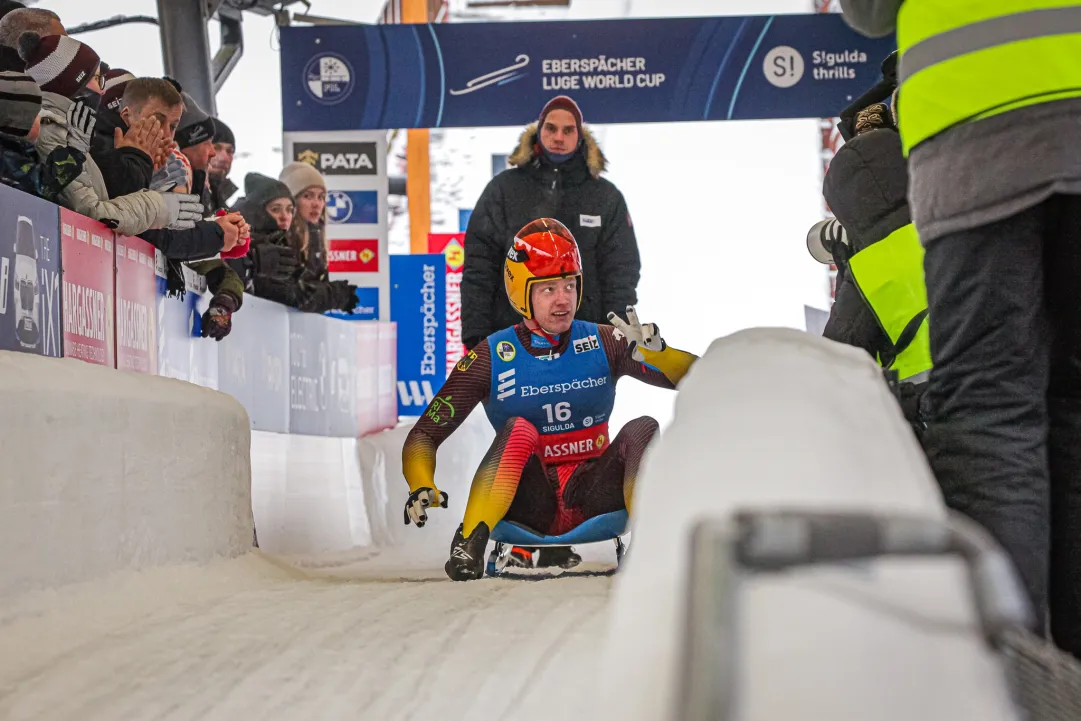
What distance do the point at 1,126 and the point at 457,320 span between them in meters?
6.63

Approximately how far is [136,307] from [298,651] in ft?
7.44

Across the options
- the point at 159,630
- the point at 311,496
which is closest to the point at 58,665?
the point at 159,630

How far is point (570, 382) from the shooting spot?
4.21m

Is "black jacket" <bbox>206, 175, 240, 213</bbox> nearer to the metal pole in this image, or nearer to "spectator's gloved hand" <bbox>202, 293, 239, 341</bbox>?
"spectator's gloved hand" <bbox>202, 293, 239, 341</bbox>

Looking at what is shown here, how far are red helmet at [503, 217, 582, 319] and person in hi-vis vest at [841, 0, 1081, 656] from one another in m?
2.54

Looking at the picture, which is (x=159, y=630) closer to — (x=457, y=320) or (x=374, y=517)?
(x=374, y=517)

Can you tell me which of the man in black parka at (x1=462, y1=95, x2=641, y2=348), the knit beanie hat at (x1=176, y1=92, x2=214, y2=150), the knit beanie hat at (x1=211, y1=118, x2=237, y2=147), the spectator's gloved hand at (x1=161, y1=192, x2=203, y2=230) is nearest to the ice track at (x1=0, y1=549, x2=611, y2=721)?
the spectator's gloved hand at (x1=161, y1=192, x2=203, y2=230)

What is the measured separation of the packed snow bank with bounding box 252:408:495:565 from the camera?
16.2 ft

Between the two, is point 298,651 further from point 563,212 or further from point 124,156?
point 563,212

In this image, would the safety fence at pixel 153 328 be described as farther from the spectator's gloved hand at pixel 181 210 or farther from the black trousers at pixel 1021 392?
the black trousers at pixel 1021 392

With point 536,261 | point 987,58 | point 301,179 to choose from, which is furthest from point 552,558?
point 301,179

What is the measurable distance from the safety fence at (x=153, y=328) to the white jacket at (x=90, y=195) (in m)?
0.06

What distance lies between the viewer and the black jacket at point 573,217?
5.66 m

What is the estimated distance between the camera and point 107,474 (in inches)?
99.6
